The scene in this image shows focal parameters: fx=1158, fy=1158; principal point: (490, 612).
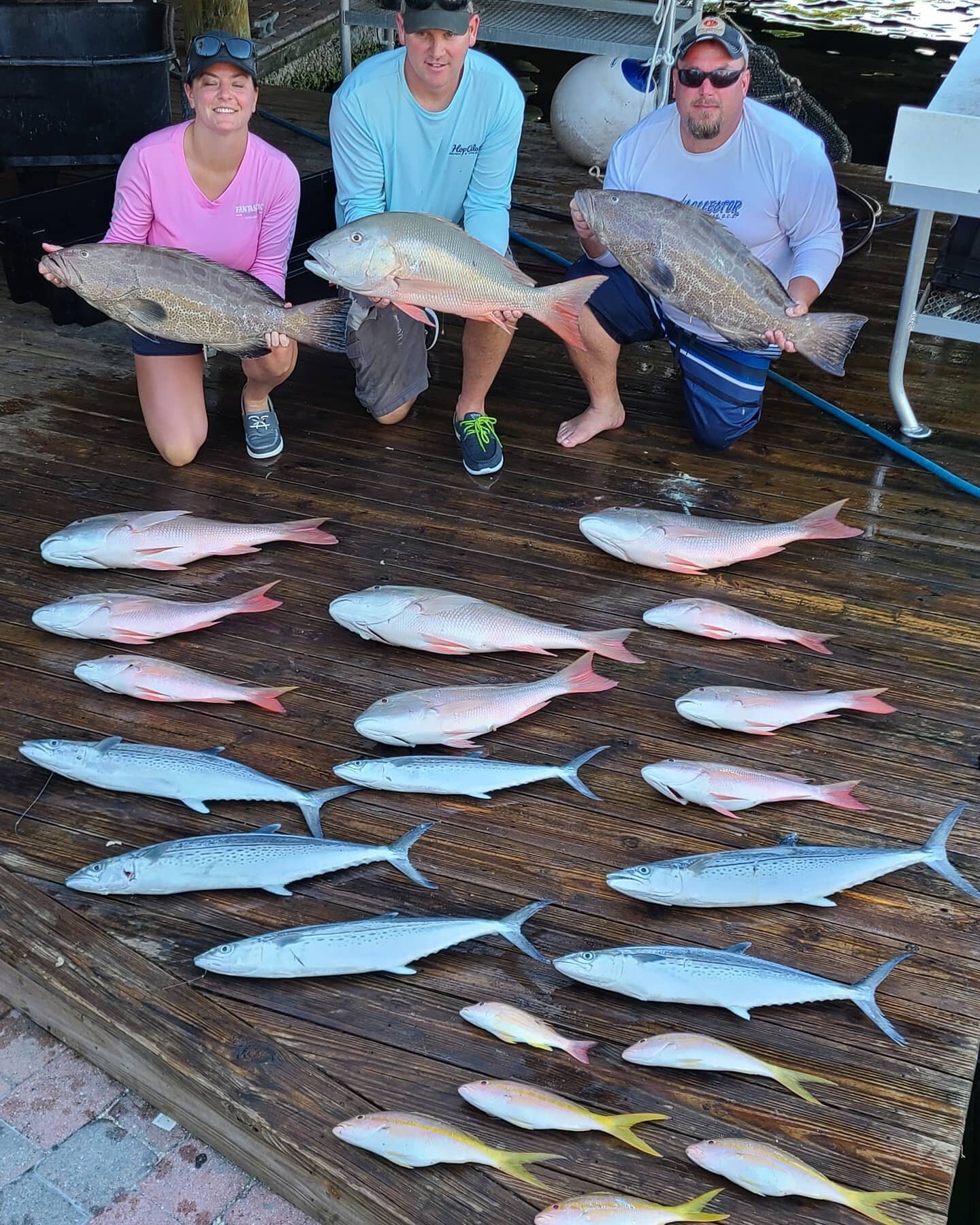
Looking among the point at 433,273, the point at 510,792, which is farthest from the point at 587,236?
the point at 510,792

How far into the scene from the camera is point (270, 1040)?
224cm

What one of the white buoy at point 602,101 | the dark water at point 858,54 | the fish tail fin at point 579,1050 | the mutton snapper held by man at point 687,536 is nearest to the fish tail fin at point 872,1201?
the fish tail fin at point 579,1050

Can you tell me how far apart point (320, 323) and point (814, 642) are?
5.62 ft

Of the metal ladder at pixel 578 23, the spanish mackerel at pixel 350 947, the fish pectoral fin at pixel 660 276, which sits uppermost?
the metal ladder at pixel 578 23

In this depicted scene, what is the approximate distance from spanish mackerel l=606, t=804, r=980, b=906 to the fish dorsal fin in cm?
176

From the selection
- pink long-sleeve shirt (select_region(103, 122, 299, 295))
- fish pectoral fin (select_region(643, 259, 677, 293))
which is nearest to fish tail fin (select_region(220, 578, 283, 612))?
pink long-sleeve shirt (select_region(103, 122, 299, 295))

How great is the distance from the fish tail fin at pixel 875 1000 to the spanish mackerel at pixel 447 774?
745 millimetres

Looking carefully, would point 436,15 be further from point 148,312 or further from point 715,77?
point 148,312

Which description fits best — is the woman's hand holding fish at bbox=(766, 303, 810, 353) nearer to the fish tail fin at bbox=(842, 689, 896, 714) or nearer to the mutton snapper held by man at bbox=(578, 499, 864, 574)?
the mutton snapper held by man at bbox=(578, 499, 864, 574)

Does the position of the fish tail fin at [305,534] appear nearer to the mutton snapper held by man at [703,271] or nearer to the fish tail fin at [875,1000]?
the mutton snapper held by man at [703,271]

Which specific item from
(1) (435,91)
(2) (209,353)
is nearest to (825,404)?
(1) (435,91)

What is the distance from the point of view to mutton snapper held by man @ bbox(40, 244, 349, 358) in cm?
327

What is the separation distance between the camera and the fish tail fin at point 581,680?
298 cm

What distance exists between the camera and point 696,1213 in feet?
6.51
